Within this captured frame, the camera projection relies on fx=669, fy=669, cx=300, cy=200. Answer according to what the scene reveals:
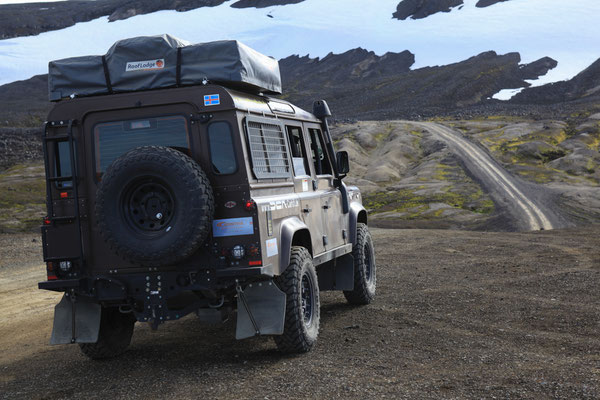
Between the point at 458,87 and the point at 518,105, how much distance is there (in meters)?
13.4

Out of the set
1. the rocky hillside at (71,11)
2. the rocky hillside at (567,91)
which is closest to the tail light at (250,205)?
the rocky hillside at (567,91)

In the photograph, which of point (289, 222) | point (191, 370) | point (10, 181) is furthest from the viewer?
point (10, 181)

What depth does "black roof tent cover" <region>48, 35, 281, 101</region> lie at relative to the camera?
7.25m

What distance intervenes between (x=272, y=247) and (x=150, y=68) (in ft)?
7.74

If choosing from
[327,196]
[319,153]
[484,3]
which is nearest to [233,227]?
[327,196]

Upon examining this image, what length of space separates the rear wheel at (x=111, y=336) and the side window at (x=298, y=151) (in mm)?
2792

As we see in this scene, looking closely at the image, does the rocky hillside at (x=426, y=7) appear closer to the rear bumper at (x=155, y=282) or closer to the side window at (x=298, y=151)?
the side window at (x=298, y=151)

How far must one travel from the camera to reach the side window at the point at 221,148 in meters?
6.95

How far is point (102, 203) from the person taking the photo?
663 cm

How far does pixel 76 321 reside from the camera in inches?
288

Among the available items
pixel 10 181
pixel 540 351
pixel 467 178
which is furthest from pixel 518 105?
pixel 540 351

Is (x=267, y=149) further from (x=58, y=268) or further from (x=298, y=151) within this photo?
(x=58, y=268)

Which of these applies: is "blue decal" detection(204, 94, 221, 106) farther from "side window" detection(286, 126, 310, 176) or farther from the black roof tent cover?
"side window" detection(286, 126, 310, 176)

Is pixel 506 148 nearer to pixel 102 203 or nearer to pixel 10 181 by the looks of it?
pixel 10 181
